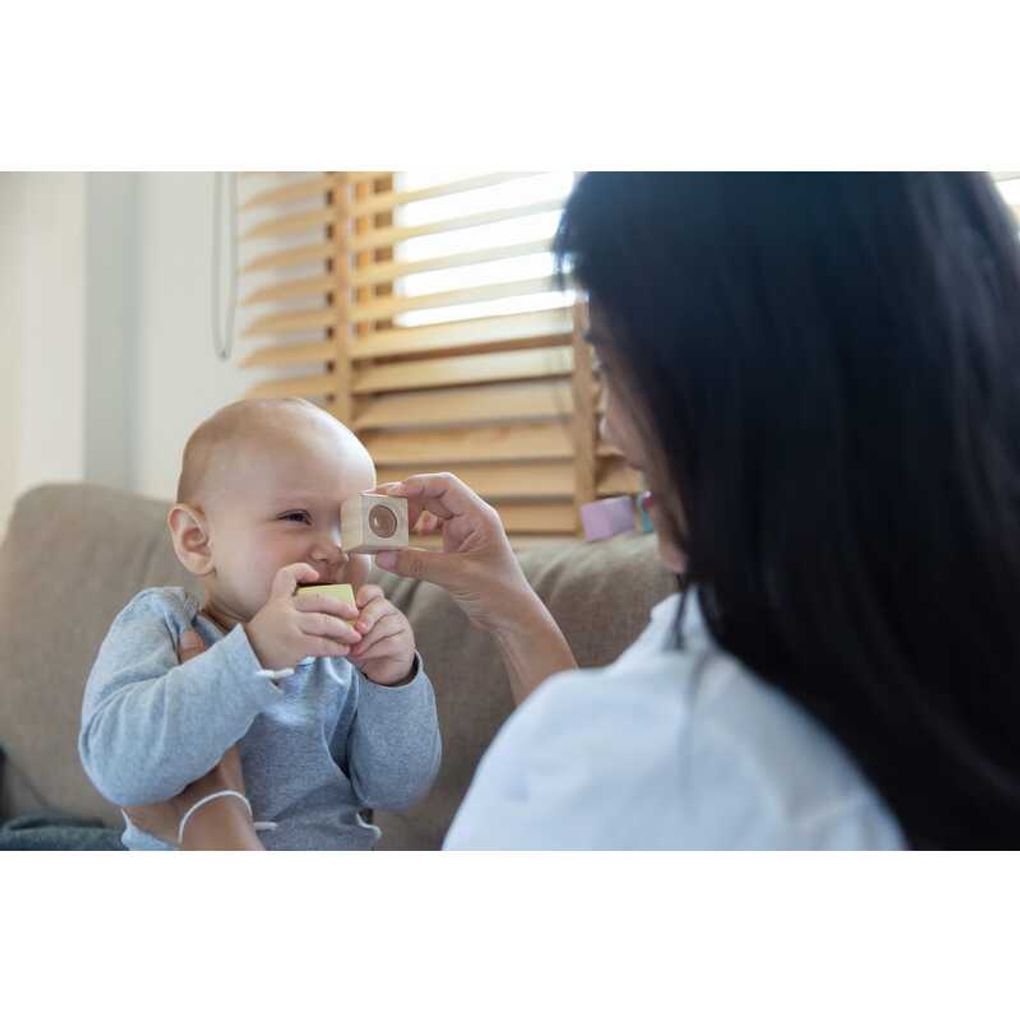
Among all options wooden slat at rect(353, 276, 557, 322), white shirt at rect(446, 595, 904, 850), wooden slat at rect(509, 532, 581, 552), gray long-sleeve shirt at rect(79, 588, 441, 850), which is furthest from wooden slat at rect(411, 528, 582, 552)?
white shirt at rect(446, 595, 904, 850)

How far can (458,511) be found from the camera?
0.87 m

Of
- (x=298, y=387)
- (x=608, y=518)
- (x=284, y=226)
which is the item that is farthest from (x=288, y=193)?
(x=608, y=518)

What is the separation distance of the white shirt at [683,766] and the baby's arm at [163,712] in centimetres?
27

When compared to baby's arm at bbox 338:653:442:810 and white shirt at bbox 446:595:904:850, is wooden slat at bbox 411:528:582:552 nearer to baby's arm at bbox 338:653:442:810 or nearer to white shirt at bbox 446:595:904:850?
baby's arm at bbox 338:653:442:810

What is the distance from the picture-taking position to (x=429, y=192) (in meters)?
1.14

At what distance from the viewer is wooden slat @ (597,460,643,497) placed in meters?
1.22

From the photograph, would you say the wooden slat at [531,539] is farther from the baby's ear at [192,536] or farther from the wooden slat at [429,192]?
the baby's ear at [192,536]

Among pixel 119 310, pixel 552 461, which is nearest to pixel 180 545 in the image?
pixel 552 461

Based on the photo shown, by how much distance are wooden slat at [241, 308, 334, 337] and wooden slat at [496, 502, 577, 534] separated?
31cm

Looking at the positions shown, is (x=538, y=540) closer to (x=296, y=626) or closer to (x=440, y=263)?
(x=440, y=263)

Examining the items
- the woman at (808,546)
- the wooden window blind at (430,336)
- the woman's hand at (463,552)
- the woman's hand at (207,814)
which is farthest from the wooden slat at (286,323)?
the woman at (808,546)

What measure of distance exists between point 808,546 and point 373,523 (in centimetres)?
32
